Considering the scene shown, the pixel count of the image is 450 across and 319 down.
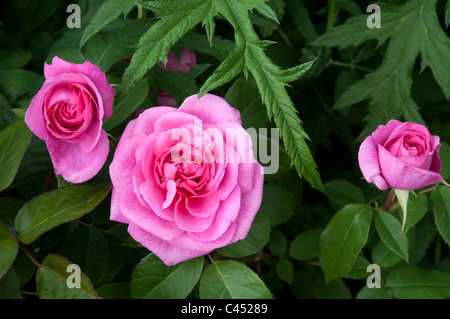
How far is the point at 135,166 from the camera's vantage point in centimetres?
50

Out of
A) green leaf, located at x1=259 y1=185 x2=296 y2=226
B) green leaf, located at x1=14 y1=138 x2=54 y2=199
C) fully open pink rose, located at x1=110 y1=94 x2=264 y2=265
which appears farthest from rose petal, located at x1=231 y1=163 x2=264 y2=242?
green leaf, located at x1=14 y1=138 x2=54 y2=199

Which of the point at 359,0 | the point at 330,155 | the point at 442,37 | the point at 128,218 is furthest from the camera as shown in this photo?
the point at 330,155

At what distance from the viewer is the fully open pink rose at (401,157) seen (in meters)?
0.53

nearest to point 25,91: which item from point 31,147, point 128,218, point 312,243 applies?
point 31,147

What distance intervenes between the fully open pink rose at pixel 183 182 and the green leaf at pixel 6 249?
136 millimetres

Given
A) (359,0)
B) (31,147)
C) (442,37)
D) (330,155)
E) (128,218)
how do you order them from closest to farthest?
(128,218) → (31,147) → (442,37) → (359,0) → (330,155)

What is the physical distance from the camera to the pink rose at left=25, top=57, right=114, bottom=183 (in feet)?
1.69

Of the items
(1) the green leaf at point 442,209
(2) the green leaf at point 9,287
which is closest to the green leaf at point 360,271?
(1) the green leaf at point 442,209

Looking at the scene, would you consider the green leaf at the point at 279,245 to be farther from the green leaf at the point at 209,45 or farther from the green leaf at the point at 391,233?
the green leaf at the point at 209,45

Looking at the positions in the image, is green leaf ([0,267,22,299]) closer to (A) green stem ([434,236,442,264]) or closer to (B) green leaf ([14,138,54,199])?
(B) green leaf ([14,138,54,199])

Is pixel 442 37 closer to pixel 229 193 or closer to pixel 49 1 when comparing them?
pixel 229 193

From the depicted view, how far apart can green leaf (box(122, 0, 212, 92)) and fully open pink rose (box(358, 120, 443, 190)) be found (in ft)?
0.87

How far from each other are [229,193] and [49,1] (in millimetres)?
583

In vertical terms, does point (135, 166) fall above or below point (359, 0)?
below
